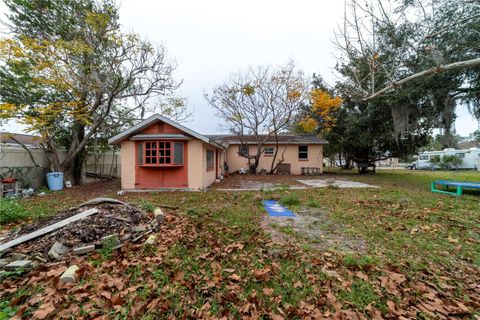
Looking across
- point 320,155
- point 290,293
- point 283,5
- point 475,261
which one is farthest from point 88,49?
point 320,155

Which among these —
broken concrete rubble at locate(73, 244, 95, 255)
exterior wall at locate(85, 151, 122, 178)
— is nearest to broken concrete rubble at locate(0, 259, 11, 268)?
broken concrete rubble at locate(73, 244, 95, 255)

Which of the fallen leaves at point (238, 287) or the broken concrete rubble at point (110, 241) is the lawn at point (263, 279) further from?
the broken concrete rubble at point (110, 241)

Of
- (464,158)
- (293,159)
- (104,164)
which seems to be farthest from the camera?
(464,158)

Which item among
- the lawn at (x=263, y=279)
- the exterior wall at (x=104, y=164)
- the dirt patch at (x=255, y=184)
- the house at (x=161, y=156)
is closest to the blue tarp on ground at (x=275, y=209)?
the lawn at (x=263, y=279)

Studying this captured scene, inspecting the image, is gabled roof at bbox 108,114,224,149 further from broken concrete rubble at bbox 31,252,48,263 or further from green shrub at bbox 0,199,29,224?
broken concrete rubble at bbox 31,252,48,263

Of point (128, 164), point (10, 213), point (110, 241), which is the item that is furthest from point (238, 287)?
point (128, 164)

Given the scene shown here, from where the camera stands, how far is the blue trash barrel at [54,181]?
32.0 feet

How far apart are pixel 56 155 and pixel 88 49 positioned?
5299 mm

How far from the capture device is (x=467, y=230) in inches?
166

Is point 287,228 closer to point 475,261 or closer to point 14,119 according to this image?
point 475,261

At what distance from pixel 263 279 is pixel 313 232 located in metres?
2.03

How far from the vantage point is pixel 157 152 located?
9055mm

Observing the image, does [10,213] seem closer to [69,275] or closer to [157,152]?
[69,275]

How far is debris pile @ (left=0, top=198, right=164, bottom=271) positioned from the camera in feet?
9.88
